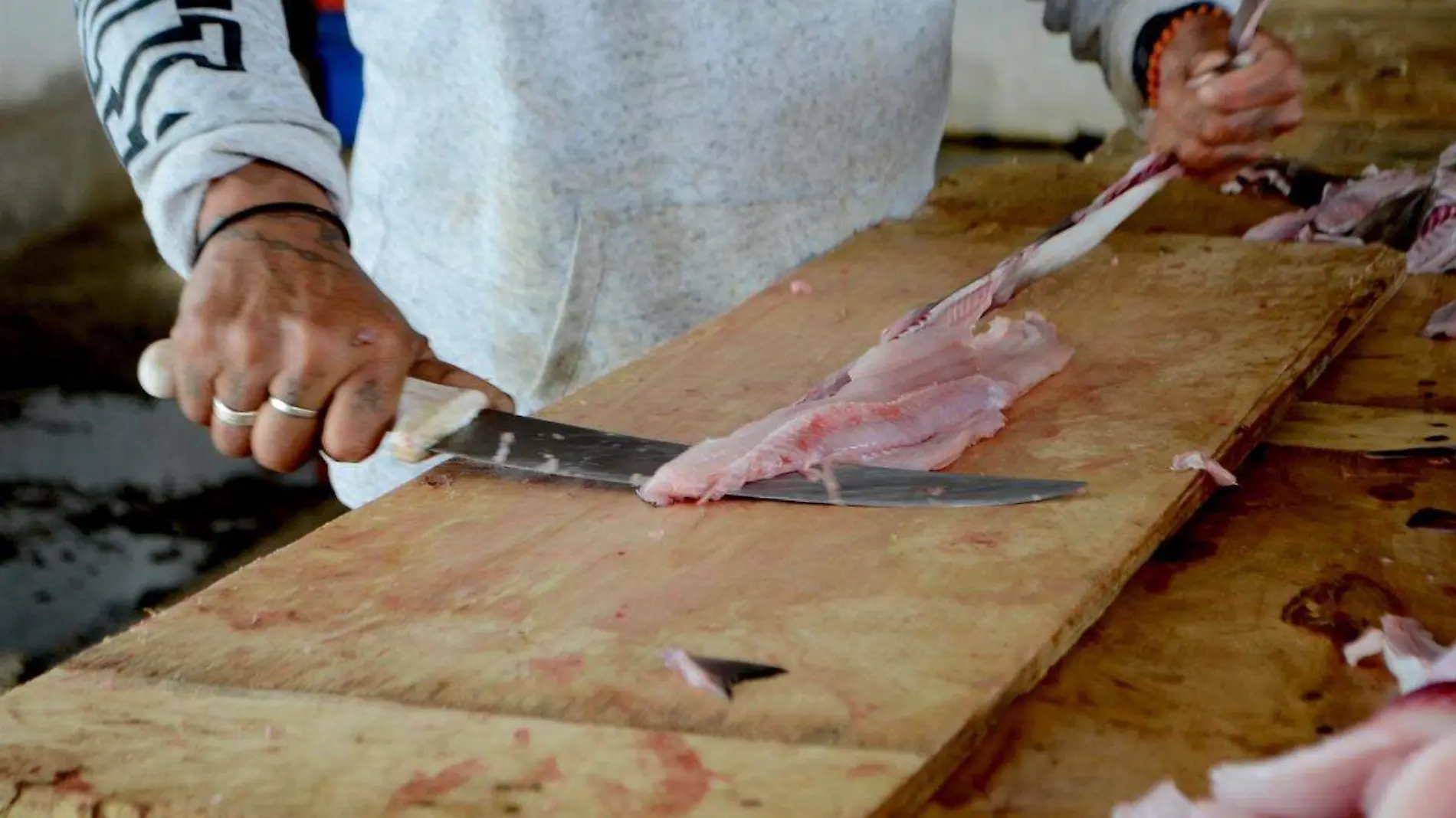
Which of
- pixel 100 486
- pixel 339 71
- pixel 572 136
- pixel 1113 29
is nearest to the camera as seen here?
pixel 572 136

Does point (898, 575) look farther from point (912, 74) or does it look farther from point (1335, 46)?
point (1335, 46)

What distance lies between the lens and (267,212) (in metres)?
1.56

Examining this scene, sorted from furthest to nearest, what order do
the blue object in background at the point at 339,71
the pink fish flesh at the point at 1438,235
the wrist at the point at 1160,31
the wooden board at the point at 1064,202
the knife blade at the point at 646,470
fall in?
the blue object in background at the point at 339,71 → the wooden board at the point at 1064,202 → the wrist at the point at 1160,31 → the pink fish flesh at the point at 1438,235 → the knife blade at the point at 646,470

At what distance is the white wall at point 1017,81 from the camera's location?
5797mm

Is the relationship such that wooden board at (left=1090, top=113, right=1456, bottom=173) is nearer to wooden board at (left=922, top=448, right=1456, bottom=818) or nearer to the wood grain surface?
the wood grain surface

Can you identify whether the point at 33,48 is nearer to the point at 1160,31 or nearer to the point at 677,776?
the point at 1160,31

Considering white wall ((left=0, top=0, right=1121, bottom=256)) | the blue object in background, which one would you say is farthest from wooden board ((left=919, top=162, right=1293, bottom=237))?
white wall ((left=0, top=0, right=1121, bottom=256))

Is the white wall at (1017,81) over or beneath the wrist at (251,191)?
beneath

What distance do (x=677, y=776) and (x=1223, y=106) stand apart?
5.10 ft

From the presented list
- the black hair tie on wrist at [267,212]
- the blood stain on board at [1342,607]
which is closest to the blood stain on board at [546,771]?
the blood stain on board at [1342,607]

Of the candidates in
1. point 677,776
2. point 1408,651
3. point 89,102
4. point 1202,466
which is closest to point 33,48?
point 89,102

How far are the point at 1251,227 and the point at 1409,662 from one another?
144 centimetres

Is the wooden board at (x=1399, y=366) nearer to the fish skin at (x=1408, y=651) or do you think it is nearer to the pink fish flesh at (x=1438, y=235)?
the pink fish flesh at (x=1438, y=235)

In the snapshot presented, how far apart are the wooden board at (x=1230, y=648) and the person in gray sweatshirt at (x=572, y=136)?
75 cm
